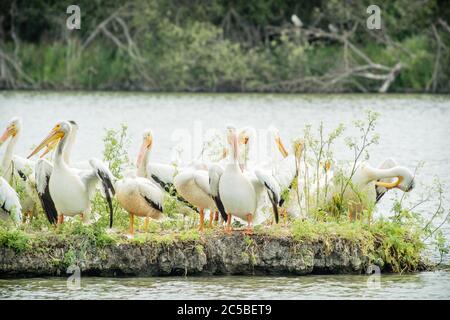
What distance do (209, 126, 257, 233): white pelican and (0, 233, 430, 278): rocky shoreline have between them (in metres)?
0.27

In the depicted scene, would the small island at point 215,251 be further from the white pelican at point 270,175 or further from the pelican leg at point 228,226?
the white pelican at point 270,175

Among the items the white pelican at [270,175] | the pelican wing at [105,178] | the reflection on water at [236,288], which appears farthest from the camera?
the white pelican at [270,175]

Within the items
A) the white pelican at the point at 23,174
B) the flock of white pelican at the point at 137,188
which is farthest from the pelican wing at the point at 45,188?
the white pelican at the point at 23,174

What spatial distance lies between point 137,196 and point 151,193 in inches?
5.4

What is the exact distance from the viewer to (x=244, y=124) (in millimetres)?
27922

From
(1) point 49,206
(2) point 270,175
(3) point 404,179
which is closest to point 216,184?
(2) point 270,175

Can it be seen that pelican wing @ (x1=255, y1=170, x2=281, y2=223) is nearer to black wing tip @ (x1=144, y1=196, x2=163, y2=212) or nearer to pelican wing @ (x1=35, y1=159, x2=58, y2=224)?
black wing tip @ (x1=144, y1=196, x2=163, y2=212)

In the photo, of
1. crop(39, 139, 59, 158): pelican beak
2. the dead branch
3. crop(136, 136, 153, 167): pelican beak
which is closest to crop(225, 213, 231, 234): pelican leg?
crop(136, 136, 153, 167): pelican beak

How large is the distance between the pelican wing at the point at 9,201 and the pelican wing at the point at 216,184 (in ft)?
5.99

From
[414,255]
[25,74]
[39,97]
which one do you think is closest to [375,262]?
[414,255]

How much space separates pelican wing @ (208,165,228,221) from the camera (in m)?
11.2

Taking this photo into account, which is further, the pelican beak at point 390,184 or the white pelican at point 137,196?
the pelican beak at point 390,184

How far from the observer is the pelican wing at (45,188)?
11289 mm

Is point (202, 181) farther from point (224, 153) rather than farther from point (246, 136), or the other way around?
point (224, 153)
